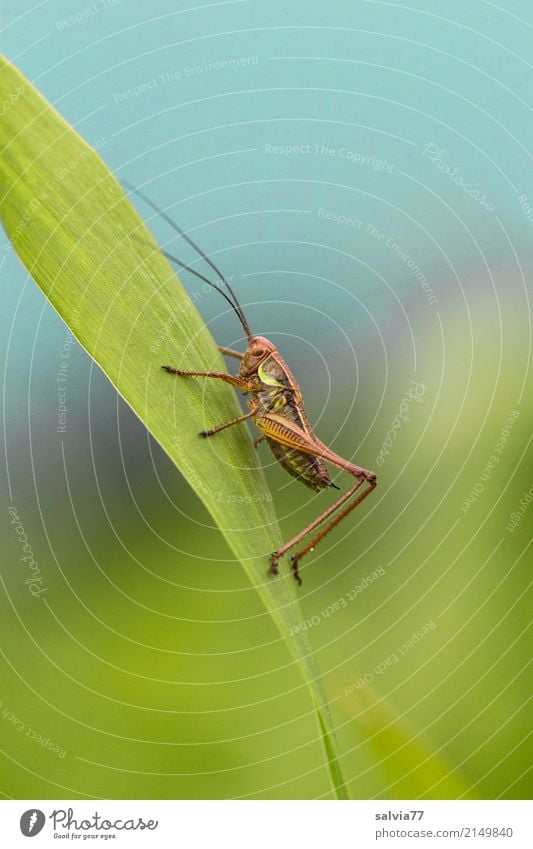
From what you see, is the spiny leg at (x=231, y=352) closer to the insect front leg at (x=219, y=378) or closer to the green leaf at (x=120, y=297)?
the insect front leg at (x=219, y=378)

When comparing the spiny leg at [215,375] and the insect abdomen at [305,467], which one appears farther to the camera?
the insect abdomen at [305,467]

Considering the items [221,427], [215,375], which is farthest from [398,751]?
[215,375]

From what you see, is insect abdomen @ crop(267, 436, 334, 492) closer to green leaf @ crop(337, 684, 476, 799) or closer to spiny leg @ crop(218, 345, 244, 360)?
spiny leg @ crop(218, 345, 244, 360)

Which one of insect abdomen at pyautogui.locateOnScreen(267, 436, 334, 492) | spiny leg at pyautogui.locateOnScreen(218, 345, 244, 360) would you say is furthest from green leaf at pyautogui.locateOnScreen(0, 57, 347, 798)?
spiny leg at pyautogui.locateOnScreen(218, 345, 244, 360)

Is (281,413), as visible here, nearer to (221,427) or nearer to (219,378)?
(219,378)

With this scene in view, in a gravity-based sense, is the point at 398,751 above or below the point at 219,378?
below

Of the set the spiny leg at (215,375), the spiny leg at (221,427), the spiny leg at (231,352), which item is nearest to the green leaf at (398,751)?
the spiny leg at (221,427)
